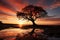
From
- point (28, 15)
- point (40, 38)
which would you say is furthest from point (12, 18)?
point (40, 38)

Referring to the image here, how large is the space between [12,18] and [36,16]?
2476mm

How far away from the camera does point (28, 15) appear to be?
13.3m

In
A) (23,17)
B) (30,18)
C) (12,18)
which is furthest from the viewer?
(23,17)

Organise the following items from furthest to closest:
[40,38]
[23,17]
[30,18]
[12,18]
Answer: [23,17]
[30,18]
[12,18]
[40,38]

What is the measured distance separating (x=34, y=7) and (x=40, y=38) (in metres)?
4.75

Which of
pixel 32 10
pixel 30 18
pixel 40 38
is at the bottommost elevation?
pixel 40 38

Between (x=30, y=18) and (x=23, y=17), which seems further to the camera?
(x=23, y=17)

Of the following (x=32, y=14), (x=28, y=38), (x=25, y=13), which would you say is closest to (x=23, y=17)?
(x=25, y=13)

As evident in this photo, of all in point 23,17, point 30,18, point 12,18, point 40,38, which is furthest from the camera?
point 23,17

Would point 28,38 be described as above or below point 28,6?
below

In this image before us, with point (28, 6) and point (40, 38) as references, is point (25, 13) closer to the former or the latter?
point (28, 6)

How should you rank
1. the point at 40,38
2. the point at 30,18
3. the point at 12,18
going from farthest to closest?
the point at 30,18
the point at 12,18
the point at 40,38

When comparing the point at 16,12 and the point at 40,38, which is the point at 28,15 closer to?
the point at 16,12

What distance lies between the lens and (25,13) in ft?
44.8
